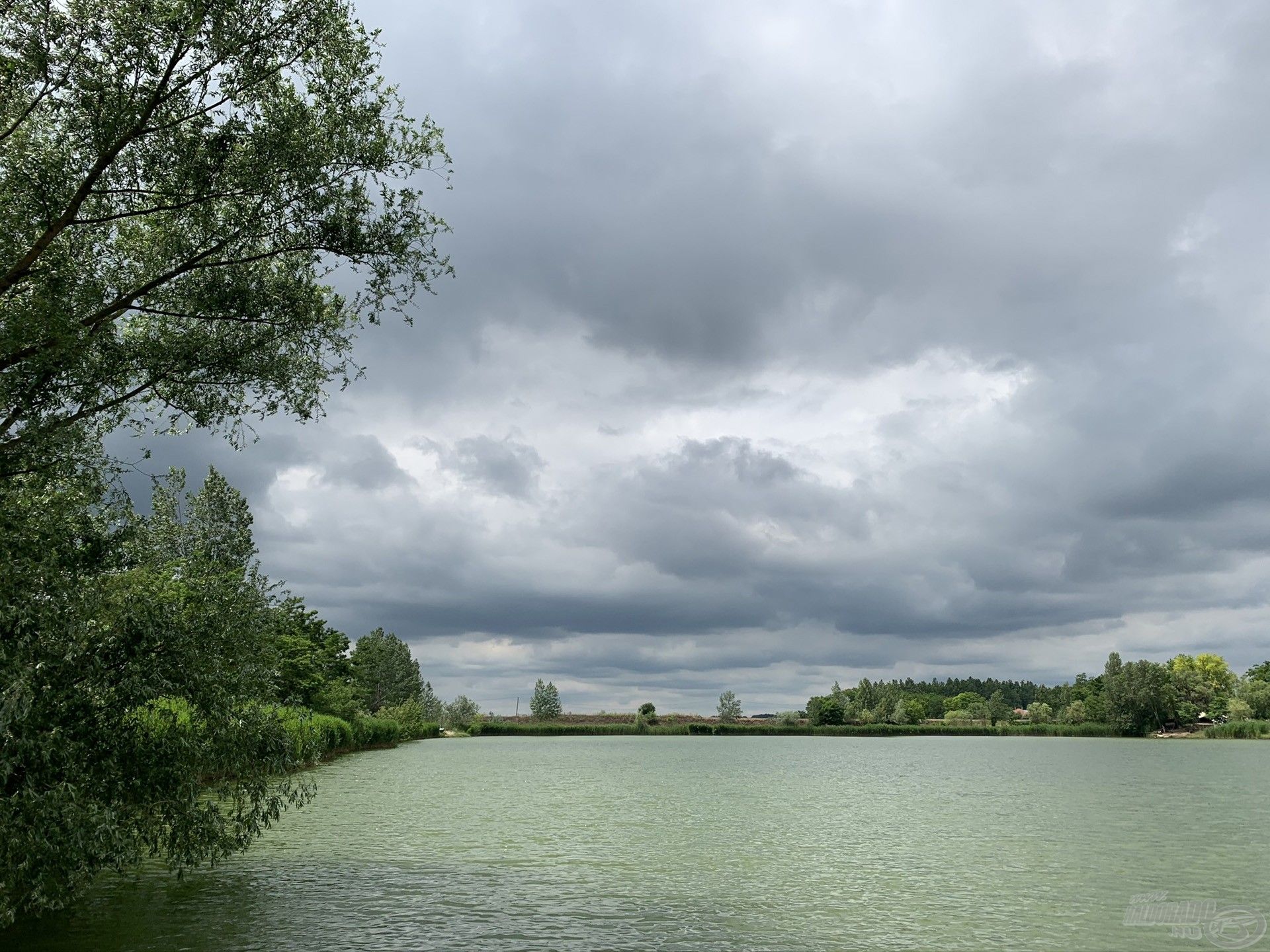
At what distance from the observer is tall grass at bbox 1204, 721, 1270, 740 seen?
500 feet

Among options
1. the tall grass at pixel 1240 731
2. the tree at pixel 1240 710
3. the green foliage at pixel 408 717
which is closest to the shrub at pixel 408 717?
the green foliage at pixel 408 717

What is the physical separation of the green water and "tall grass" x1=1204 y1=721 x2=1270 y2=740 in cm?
12326

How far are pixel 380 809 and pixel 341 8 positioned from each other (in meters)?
30.4

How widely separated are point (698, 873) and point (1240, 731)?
172299mm

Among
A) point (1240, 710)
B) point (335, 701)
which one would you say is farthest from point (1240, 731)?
point (335, 701)

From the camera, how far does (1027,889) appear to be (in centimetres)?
2158

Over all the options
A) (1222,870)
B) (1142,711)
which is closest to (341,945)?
(1222,870)

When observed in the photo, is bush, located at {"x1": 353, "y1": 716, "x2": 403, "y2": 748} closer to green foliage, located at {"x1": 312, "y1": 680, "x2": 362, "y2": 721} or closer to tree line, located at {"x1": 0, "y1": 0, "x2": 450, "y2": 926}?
green foliage, located at {"x1": 312, "y1": 680, "x2": 362, "y2": 721}

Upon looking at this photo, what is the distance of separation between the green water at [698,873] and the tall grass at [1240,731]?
4853 inches

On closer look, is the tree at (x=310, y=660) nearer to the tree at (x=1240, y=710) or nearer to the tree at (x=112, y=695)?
the tree at (x=112, y=695)

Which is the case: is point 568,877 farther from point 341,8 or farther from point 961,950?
point 341,8

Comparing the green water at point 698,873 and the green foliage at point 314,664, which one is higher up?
the green foliage at point 314,664

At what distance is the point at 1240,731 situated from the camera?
158 m

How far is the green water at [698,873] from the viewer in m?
16.8
